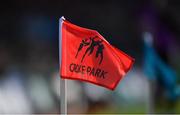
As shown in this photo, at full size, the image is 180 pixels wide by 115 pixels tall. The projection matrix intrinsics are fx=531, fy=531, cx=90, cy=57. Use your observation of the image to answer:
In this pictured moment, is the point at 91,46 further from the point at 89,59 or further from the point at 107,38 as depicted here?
the point at 107,38

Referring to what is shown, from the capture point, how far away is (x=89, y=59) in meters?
4.30

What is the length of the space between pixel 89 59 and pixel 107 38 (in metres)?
2.36

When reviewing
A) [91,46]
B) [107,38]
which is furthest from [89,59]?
[107,38]

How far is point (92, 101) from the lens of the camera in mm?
6617

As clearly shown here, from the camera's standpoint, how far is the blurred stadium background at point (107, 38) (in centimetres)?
612

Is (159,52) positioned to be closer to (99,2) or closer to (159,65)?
(159,65)

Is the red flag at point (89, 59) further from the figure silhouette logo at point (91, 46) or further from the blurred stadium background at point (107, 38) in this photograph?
the blurred stadium background at point (107, 38)

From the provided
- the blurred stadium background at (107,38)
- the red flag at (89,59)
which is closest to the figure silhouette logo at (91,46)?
the red flag at (89,59)

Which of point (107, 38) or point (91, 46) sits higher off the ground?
point (107, 38)

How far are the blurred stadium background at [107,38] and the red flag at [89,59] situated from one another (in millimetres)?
1918

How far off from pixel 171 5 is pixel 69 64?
10.3 ft

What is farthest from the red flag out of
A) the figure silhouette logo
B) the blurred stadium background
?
the blurred stadium background

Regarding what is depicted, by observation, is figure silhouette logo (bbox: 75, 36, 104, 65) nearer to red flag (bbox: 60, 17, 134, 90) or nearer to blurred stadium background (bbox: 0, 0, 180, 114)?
red flag (bbox: 60, 17, 134, 90)

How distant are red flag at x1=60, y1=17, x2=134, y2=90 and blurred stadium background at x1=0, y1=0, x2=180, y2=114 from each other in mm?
1918
